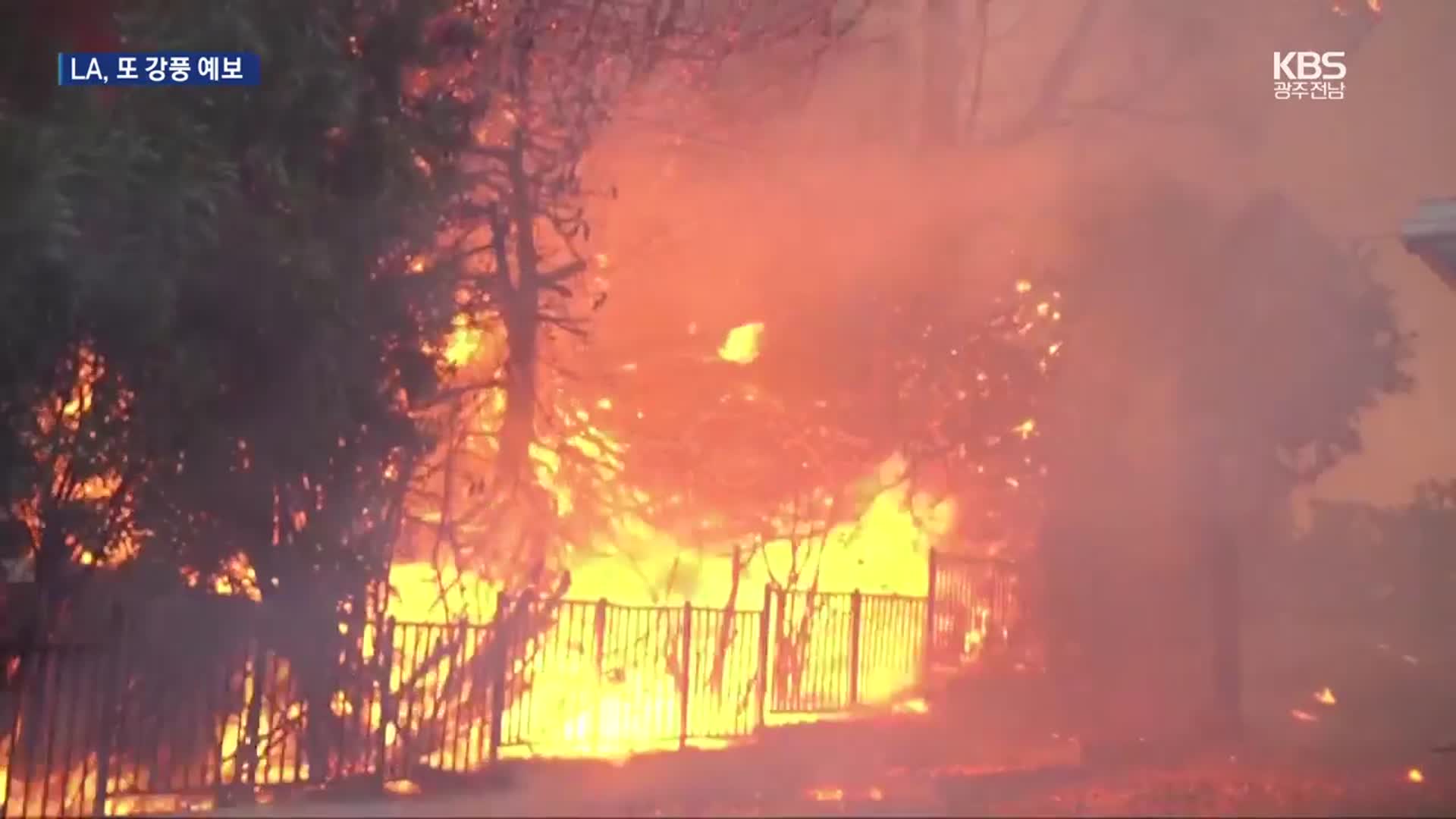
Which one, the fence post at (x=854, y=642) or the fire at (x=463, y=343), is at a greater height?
the fire at (x=463, y=343)

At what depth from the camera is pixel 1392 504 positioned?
35.4 m

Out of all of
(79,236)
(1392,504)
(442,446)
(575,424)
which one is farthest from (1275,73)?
(1392,504)

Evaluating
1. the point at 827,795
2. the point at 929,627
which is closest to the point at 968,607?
the point at 929,627

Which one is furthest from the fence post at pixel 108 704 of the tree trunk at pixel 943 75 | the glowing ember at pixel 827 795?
the tree trunk at pixel 943 75

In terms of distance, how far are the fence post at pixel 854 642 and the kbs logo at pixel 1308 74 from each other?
27.8 ft

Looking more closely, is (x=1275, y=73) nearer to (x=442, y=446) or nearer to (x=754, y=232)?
(x=754, y=232)

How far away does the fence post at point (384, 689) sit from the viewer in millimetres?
9555

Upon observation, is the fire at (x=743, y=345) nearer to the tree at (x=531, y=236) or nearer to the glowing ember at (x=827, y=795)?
the tree at (x=531, y=236)

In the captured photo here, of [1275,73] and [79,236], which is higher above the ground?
[1275,73]

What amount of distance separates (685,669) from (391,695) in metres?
3.01

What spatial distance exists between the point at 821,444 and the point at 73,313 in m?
8.38

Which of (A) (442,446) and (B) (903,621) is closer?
(A) (442,446)

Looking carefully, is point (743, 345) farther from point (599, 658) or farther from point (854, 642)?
point (599, 658)
